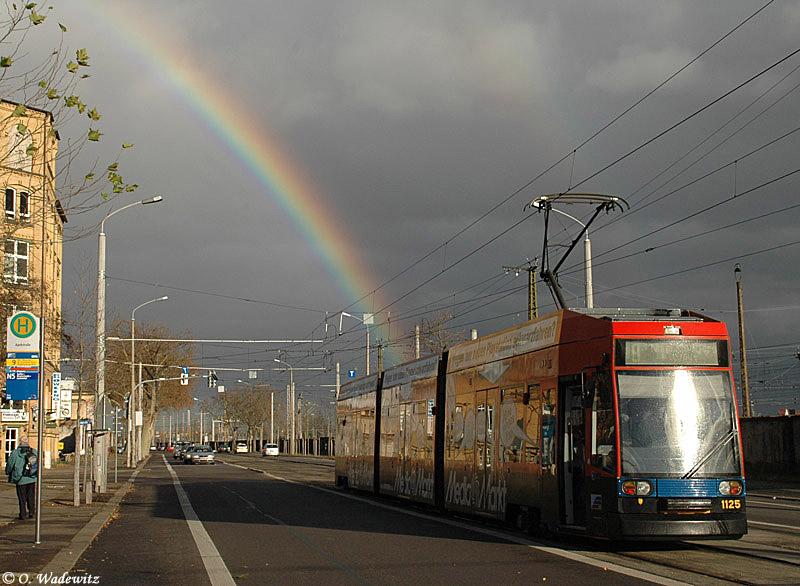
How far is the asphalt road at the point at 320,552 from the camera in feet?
37.5

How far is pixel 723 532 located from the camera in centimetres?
1276

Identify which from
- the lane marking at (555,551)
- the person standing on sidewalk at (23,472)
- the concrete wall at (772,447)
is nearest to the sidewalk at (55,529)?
the person standing on sidewalk at (23,472)

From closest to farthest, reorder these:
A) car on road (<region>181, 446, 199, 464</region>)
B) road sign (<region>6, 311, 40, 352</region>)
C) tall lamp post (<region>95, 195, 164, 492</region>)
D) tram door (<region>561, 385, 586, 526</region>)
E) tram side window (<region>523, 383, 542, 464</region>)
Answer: tram door (<region>561, 385, 586, 526</region>) < road sign (<region>6, 311, 40, 352</region>) < tram side window (<region>523, 383, 542, 464</region>) < tall lamp post (<region>95, 195, 164, 492</region>) < car on road (<region>181, 446, 199, 464</region>)

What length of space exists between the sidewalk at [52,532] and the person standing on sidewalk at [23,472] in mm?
436

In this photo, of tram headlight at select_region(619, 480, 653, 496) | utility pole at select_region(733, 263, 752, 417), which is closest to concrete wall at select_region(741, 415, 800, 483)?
utility pole at select_region(733, 263, 752, 417)

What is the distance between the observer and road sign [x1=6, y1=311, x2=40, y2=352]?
15.0 metres

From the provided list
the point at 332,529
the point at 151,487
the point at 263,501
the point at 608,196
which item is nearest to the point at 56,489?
the point at 151,487

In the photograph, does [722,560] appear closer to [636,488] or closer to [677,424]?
[636,488]

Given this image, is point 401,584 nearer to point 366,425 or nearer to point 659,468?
point 659,468

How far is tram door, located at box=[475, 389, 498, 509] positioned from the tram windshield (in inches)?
186

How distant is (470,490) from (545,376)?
4.29 meters

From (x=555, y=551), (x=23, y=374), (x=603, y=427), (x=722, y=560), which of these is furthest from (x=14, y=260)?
(x=722, y=560)

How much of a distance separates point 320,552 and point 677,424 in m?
5.32

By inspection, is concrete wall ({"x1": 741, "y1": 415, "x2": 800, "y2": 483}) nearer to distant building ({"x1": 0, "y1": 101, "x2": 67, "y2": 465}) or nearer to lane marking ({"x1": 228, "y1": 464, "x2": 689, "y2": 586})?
lane marking ({"x1": 228, "y1": 464, "x2": 689, "y2": 586})
